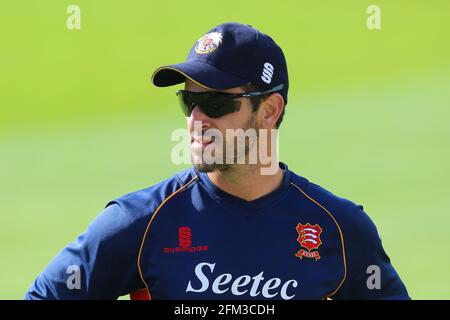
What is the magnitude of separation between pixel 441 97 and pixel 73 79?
514cm

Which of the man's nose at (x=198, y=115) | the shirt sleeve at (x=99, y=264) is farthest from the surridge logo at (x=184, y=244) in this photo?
the man's nose at (x=198, y=115)

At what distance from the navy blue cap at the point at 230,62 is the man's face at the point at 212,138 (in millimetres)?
87

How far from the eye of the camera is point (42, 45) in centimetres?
1573

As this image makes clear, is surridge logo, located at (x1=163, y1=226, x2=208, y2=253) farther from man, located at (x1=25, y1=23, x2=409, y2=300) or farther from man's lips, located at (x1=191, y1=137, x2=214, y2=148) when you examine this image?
man's lips, located at (x1=191, y1=137, x2=214, y2=148)

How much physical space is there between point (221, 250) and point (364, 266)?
766 mm

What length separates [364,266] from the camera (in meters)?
5.52

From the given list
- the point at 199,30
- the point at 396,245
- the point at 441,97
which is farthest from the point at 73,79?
the point at 396,245

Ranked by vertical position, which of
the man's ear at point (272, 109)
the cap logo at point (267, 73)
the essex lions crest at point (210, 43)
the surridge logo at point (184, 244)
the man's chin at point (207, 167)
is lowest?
the surridge logo at point (184, 244)

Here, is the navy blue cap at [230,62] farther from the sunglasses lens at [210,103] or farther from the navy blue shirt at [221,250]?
the navy blue shirt at [221,250]

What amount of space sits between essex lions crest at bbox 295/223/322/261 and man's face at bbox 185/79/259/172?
1.58 feet

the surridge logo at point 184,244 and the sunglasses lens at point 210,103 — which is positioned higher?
the sunglasses lens at point 210,103

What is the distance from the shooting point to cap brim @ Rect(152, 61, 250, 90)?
5.22 meters

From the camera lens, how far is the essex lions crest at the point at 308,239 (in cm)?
539

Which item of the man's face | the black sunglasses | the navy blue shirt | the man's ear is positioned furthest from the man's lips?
the man's ear
